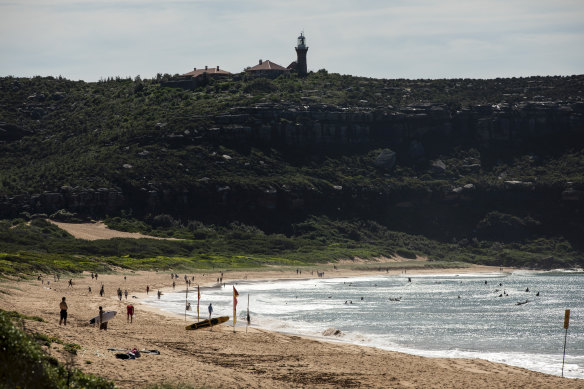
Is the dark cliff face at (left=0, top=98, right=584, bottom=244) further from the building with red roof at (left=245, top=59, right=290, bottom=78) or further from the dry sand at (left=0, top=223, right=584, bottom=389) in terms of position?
the dry sand at (left=0, top=223, right=584, bottom=389)

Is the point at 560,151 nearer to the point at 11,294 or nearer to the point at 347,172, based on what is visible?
the point at 347,172

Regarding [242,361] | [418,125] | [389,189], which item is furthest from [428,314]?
[418,125]

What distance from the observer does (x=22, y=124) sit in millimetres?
160125

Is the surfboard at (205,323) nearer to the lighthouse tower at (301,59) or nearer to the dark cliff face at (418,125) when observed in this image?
the dark cliff face at (418,125)

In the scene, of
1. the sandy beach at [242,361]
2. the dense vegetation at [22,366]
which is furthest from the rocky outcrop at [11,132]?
the dense vegetation at [22,366]

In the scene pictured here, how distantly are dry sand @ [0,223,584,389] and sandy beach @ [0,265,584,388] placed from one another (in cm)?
4

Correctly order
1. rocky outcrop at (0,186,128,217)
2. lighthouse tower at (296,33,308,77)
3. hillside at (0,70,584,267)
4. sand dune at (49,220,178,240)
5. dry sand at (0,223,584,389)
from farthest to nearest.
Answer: lighthouse tower at (296,33,308,77) < hillside at (0,70,584,267) < rocky outcrop at (0,186,128,217) < sand dune at (49,220,178,240) < dry sand at (0,223,584,389)

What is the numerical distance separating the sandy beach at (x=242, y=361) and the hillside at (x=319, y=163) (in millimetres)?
79679

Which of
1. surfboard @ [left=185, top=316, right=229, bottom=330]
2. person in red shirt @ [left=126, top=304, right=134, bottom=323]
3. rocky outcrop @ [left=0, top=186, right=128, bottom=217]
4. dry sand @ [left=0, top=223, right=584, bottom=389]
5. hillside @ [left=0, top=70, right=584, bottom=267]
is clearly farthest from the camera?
hillside @ [left=0, top=70, right=584, bottom=267]

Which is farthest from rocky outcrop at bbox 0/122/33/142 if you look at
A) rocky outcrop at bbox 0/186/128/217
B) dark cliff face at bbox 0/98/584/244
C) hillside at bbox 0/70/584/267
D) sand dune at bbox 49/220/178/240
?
sand dune at bbox 49/220/178/240

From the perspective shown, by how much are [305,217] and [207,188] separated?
19399 millimetres

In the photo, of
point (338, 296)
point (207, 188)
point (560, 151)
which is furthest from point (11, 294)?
point (560, 151)

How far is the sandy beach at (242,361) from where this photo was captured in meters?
25.6

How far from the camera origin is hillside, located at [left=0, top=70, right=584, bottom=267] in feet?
424
